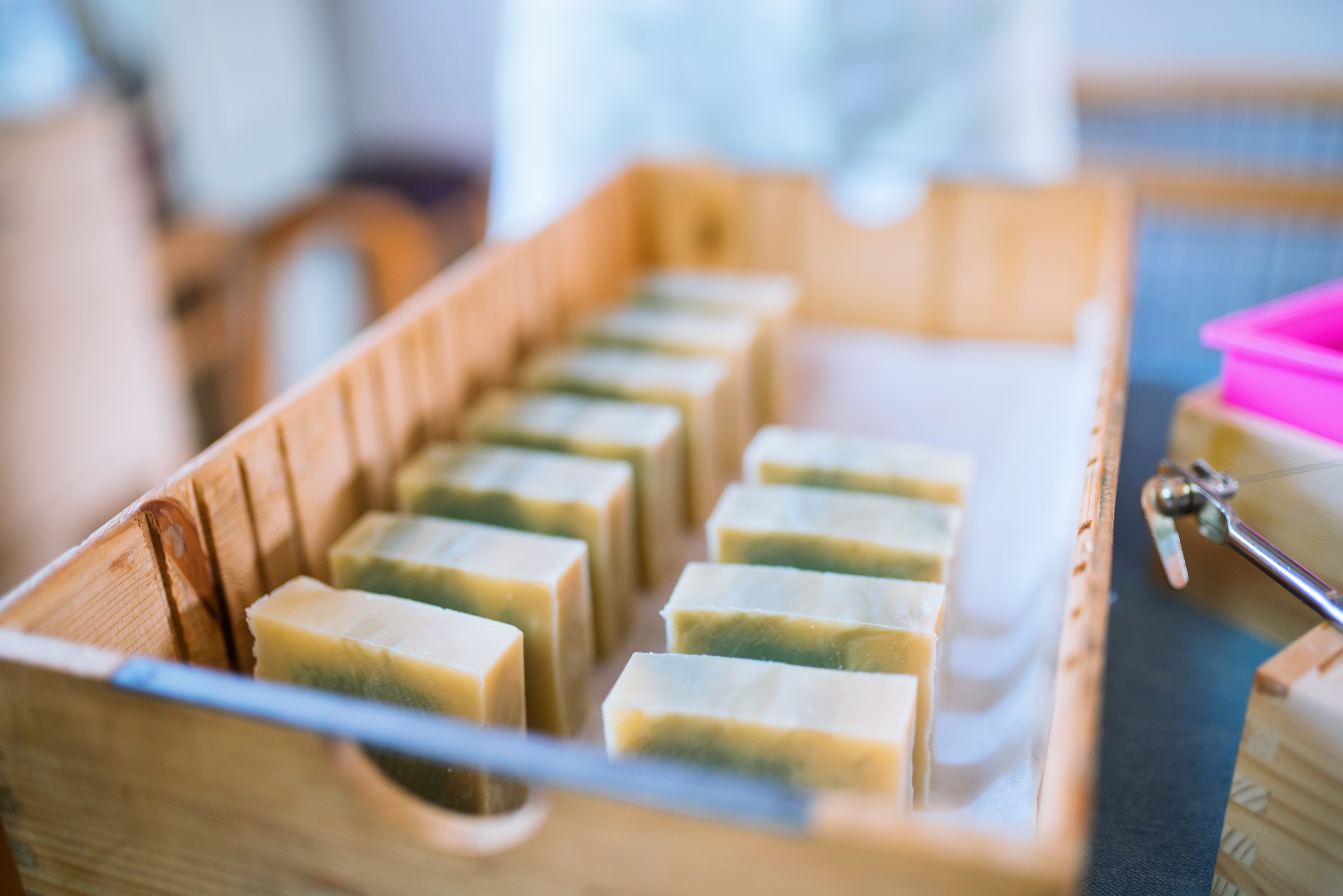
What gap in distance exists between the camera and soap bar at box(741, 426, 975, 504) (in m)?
0.90

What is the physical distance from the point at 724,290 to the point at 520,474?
1.51 ft

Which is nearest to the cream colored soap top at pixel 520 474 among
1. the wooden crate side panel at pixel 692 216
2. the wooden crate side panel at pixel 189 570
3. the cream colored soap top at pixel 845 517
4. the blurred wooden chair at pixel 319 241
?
the cream colored soap top at pixel 845 517

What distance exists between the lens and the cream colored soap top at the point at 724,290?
49.4 inches

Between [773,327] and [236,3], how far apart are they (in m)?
1.98

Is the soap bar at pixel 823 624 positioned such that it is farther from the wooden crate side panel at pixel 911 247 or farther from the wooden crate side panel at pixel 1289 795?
the wooden crate side panel at pixel 911 247

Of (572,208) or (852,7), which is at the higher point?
(852,7)

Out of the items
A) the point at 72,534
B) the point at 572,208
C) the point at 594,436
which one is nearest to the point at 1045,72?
the point at 572,208

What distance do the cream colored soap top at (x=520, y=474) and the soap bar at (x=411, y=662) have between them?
0.60 ft

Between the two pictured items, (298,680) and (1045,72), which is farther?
(1045,72)

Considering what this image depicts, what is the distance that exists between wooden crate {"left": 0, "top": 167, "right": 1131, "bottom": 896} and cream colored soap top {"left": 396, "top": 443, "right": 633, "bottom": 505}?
0.05 meters

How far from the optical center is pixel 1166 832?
2.33 feet

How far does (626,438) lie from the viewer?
97cm

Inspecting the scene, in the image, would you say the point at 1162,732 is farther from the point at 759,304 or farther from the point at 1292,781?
the point at 759,304

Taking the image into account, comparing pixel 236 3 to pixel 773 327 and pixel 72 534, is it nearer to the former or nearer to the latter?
pixel 72 534
